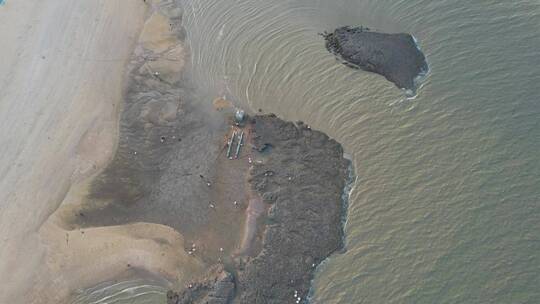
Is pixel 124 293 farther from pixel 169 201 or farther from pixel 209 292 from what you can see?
pixel 169 201

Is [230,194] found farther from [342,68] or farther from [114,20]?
[114,20]

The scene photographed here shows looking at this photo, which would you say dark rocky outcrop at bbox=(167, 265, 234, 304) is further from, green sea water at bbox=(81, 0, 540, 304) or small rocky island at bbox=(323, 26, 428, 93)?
small rocky island at bbox=(323, 26, 428, 93)

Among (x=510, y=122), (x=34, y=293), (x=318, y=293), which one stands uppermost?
(x=510, y=122)

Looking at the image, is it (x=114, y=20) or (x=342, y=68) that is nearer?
(x=342, y=68)

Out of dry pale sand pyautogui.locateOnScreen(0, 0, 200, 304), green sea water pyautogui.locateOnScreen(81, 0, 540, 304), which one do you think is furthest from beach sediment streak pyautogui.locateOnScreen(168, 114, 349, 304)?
dry pale sand pyautogui.locateOnScreen(0, 0, 200, 304)

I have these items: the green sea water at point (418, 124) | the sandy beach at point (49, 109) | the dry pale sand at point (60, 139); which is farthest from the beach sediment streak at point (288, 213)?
the sandy beach at point (49, 109)

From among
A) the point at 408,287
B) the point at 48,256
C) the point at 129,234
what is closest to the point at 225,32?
the point at 129,234
